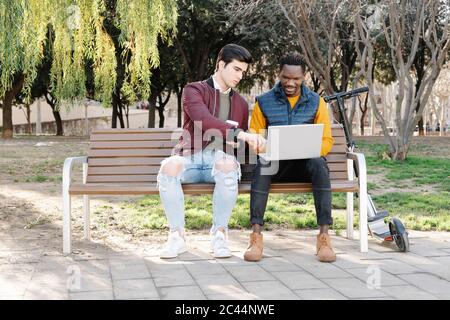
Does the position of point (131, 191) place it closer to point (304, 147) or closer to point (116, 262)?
point (116, 262)

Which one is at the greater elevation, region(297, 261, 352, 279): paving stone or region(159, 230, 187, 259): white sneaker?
region(159, 230, 187, 259): white sneaker

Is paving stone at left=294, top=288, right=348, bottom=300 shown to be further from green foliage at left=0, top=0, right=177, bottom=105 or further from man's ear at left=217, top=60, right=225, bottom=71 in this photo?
green foliage at left=0, top=0, right=177, bottom=105

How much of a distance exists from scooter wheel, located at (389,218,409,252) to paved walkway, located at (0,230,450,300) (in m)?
0.06

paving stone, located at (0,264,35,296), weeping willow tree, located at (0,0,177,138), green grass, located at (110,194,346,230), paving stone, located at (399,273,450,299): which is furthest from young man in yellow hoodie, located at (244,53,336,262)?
weeping willow tree, located at (0,0,177,138)

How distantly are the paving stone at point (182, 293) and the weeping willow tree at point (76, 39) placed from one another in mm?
3744

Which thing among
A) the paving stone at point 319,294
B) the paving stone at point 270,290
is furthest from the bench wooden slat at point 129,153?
the paving stone at point 319,294

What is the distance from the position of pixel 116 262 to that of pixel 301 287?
4.37 feet

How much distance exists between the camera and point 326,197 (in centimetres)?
439

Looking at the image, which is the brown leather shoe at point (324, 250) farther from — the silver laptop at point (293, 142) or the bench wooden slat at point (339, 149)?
the bench wooden slat at point (339, 149)

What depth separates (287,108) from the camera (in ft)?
15.0

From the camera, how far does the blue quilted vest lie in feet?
15.0

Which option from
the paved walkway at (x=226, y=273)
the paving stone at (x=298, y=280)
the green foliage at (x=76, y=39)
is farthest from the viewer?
the green foliage at (x=76, y=39)

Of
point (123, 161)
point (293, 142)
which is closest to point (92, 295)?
point (293, 142)

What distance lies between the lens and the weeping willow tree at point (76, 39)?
6.45 metres
